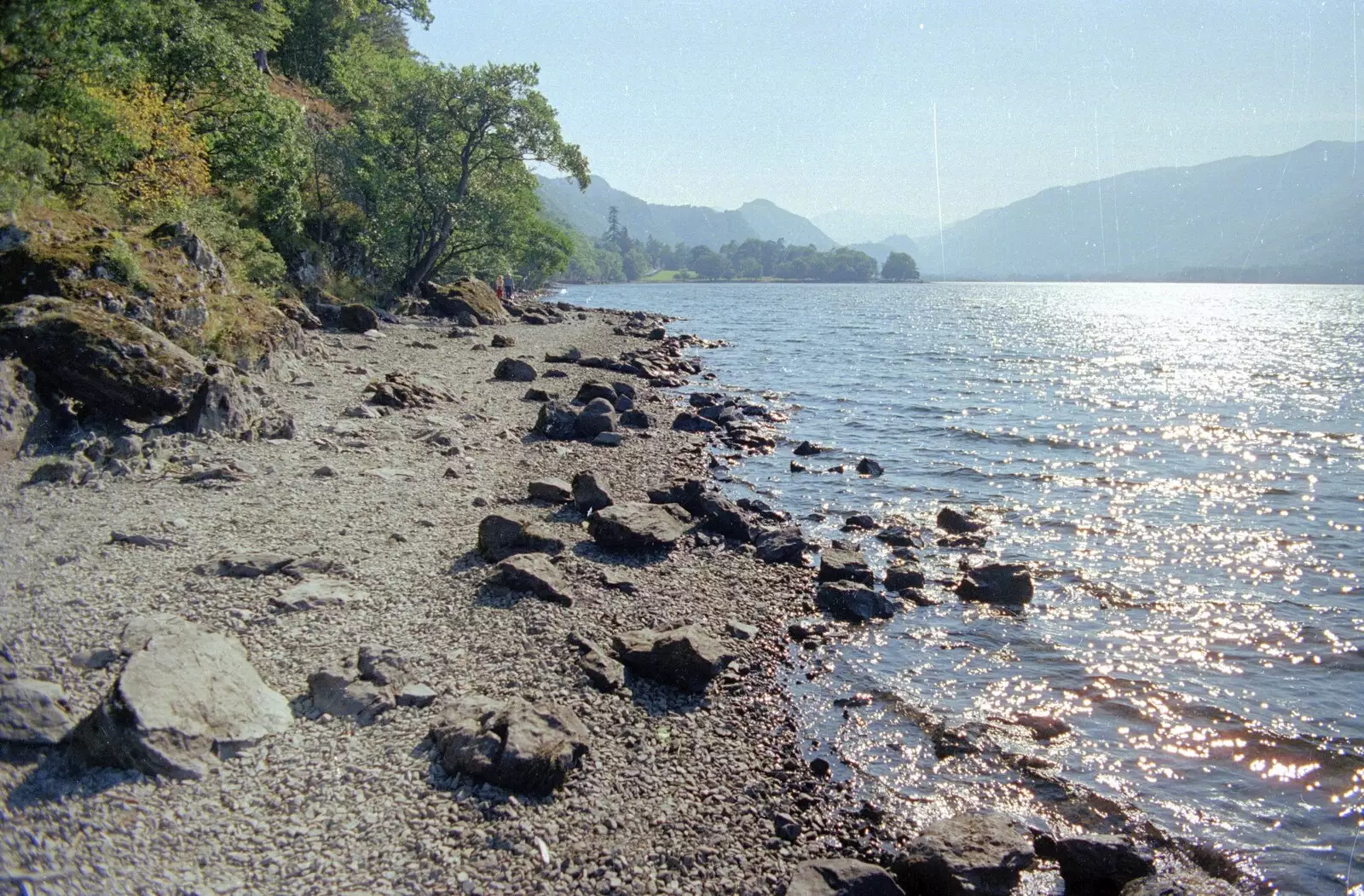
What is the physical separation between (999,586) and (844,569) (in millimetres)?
3046

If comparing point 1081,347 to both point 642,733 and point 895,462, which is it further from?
point 642,733

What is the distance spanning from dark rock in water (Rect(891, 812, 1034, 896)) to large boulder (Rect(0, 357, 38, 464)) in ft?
56.8

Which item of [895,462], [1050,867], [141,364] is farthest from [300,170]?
[1050,867]

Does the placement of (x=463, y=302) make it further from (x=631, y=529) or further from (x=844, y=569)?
(x=844, y=569)

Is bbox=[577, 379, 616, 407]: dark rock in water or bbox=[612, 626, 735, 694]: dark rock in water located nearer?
bbox=[612, 626, 735, 694]: dark rock in water

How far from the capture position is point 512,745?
8.24 m

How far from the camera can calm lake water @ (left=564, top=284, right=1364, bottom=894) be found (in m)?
9.97

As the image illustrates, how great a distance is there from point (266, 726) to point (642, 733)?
170 inches

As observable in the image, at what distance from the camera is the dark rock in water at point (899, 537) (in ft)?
60.1

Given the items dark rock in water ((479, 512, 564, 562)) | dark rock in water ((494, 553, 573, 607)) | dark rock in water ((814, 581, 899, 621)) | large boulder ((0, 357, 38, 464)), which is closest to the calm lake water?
dark rock in water ((814, 581, 899, 621))

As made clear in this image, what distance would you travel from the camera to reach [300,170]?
121 feet

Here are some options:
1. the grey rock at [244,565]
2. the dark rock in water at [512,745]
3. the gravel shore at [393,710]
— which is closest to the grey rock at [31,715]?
the gravel shore at [393,710]

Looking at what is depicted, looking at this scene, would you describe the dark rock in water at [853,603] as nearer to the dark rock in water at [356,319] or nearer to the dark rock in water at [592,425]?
the dark rock in water at [592,425]

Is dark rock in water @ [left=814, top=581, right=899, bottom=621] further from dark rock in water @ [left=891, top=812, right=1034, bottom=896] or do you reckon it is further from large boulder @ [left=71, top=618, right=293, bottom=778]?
large boulder @ [left=71, top=618, right=293, bottom=778]
